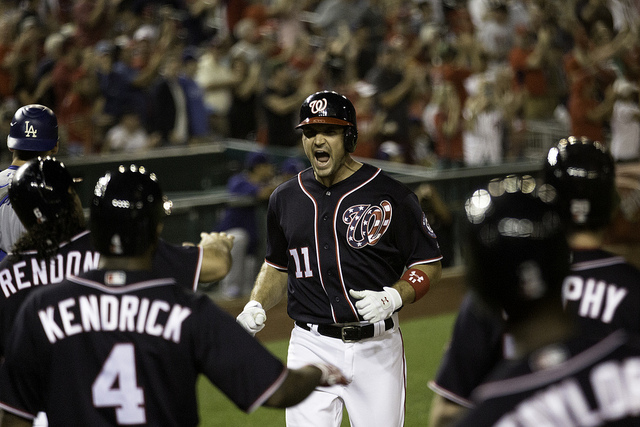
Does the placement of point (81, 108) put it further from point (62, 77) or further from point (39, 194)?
point (39, 194)

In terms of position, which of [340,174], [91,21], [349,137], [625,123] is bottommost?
[340,174]

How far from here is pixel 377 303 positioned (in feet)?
13.6

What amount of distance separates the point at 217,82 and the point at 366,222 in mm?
8747

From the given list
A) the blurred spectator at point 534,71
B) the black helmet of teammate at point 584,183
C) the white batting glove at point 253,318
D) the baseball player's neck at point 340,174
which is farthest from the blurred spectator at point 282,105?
the black helmet of teammate at point 584,183

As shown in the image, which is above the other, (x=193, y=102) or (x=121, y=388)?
(x=193, y=102)

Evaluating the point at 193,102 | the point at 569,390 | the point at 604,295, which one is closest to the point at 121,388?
the point at 569,390

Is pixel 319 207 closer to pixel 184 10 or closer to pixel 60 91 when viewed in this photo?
pixel 60 91

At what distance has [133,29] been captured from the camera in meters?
13.4

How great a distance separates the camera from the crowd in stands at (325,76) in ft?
37.8

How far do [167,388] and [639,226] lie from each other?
9991 millimetres

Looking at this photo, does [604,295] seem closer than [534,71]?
Yes

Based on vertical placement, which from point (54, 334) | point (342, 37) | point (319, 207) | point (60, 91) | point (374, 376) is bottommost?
point (374, 376)

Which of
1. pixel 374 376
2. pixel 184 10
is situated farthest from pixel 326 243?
pixel 184 10

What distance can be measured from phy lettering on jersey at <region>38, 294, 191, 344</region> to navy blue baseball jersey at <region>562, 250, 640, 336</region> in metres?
1.20
